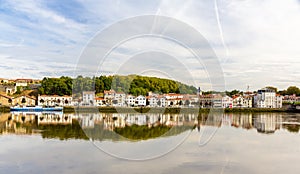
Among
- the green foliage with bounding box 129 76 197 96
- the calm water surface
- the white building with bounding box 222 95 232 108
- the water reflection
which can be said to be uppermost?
the green foliage with bounding box 129 76 197 96

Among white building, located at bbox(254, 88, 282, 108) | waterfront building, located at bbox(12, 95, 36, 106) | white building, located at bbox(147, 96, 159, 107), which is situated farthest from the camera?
white building, located at bbox(254, 88, 282, 108)

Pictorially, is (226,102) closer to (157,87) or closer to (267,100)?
(267,100)

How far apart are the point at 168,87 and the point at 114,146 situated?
A: 2662cm

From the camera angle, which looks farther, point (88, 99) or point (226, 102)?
point (226, 102)

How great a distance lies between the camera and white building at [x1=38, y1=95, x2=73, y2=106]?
4162cm

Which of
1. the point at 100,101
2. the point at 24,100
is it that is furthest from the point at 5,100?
the point at 100,101

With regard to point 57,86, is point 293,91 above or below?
above

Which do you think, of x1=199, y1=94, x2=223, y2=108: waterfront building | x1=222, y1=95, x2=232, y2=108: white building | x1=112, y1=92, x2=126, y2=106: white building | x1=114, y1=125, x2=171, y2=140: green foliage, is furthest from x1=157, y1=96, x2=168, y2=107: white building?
x1=114, y1=125, x2=171, y2=140: green foliage

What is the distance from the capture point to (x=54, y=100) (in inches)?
1656

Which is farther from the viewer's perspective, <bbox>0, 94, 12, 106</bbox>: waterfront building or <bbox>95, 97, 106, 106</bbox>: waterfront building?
<bbox>0, 94, 12, 106</bbox>: waterfront building

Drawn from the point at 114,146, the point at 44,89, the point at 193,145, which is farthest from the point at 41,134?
the point at 44,89

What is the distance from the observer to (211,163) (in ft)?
25.3

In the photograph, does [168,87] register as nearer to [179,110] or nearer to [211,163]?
[179,110]

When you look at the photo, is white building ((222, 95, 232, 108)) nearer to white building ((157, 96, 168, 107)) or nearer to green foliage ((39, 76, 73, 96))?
white building ((157, 96, 168, 107))
